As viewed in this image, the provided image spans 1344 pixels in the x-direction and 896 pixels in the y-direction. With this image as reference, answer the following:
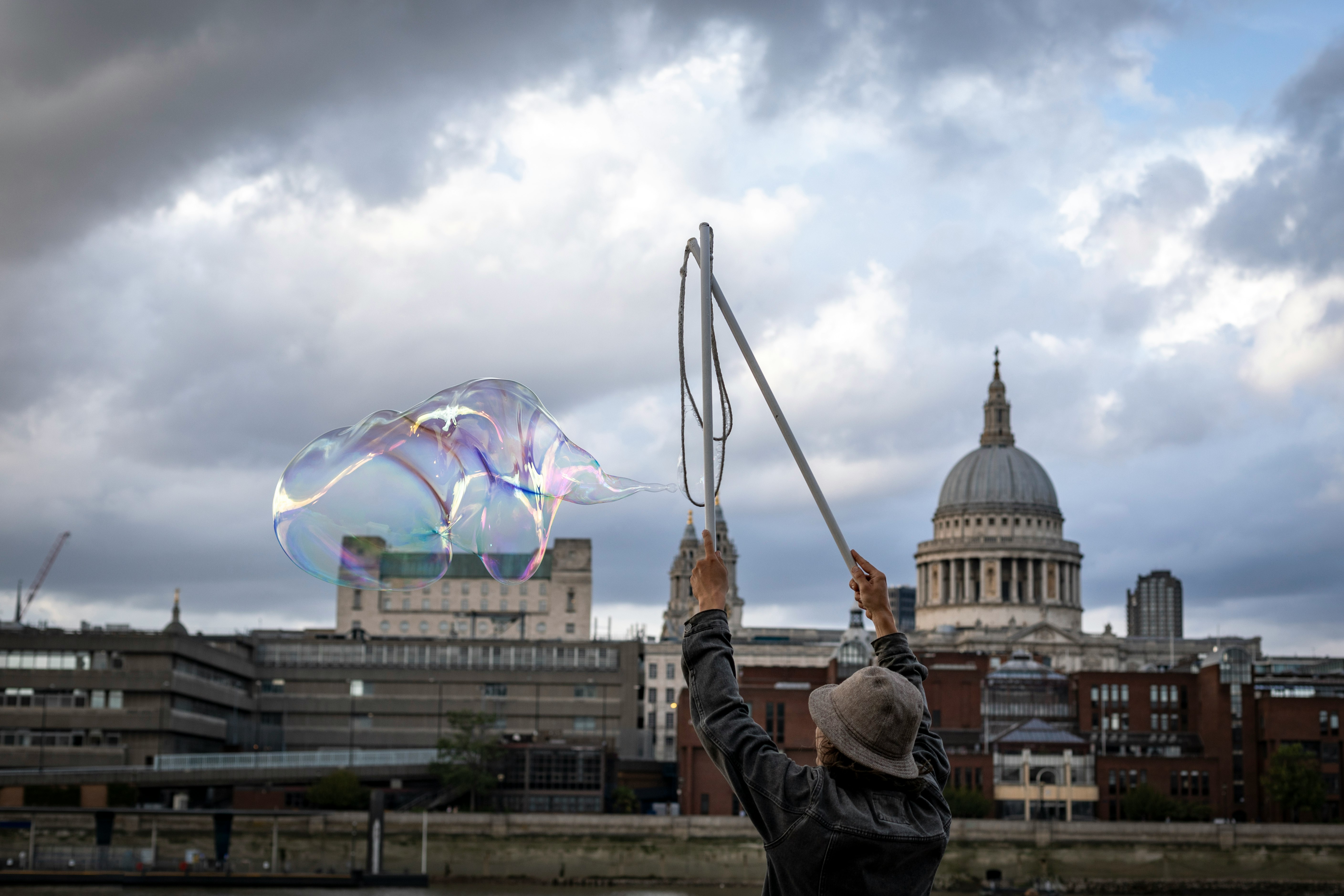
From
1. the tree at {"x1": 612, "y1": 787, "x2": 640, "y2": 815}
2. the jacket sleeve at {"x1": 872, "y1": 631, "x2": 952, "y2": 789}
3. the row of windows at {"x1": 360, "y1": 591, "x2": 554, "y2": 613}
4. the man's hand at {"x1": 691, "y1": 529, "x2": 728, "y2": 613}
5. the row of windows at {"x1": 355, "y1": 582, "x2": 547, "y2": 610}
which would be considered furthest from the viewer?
the row of windows at {"x1": 355, "y1": 582, "x2": 547, "y2": 610}

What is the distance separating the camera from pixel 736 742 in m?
4.75

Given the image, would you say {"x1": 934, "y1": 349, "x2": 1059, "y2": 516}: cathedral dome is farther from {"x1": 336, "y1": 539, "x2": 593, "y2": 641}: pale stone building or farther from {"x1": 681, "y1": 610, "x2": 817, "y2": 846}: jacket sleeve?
{"x1": 681, "y1": 610, "x2": 817, "y2": 846}: jacket sleeve

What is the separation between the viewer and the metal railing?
83000 millimetres

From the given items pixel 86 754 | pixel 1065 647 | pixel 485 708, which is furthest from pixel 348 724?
pixel 1065 647

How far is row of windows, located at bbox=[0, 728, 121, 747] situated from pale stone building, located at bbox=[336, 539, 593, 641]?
66.1 m

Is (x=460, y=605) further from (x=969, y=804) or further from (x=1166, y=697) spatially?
(x=969, y=804)

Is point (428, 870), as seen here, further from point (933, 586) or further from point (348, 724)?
point (933, 586)

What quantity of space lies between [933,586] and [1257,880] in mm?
98337

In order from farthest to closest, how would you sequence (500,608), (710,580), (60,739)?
(500,608)
(60,739)
(710,580)

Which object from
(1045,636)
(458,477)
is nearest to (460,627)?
(1045,636)

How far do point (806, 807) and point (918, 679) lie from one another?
3.74ft

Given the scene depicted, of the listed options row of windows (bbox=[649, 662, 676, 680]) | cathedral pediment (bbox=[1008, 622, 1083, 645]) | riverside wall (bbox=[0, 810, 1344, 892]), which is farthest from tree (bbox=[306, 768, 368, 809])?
cathedral pediment (bbox=[1008, 622, 1083, 645])

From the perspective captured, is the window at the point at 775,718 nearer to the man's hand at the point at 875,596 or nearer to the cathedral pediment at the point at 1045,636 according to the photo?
the cathedral pediment at the point at 1045,636

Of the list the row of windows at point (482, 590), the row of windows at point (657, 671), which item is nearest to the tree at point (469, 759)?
the row of windows at point (657, 671)
